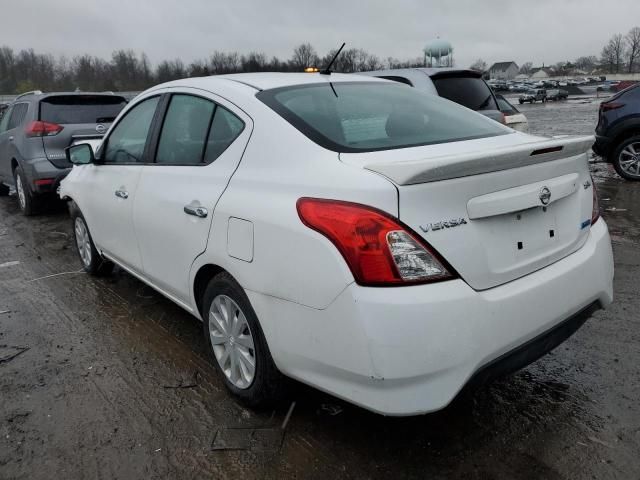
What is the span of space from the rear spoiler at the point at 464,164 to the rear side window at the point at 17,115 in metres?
7.42

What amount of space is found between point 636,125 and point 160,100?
7.67m

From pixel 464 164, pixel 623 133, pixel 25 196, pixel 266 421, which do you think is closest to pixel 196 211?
pixel 266 421

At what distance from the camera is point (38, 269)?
5.39 m

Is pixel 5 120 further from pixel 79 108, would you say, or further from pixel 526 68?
pixel 526 68

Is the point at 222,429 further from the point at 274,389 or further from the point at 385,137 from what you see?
the point at 385,137

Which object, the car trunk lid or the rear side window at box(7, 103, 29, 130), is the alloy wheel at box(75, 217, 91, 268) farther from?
the rear side window at box(7, 103, 29, 130)

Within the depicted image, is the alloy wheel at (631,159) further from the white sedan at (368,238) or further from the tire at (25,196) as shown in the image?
the tire at (25,196)

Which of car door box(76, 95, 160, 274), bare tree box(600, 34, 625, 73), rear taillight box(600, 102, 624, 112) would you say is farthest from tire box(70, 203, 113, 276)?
bare tree box(600, 34, 625, 73)

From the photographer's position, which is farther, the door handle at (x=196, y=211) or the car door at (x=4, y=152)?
the car door at (x=4, y=152)

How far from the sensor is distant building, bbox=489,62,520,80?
14430 centimetres

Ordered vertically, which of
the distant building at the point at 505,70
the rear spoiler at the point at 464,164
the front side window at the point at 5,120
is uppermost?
the distant building at the point at 505,70

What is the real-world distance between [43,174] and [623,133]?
8.52 meters

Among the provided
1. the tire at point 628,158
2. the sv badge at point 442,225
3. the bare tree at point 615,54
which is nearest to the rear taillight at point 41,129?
the sv badge at point 442,225

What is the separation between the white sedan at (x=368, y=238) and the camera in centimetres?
196
